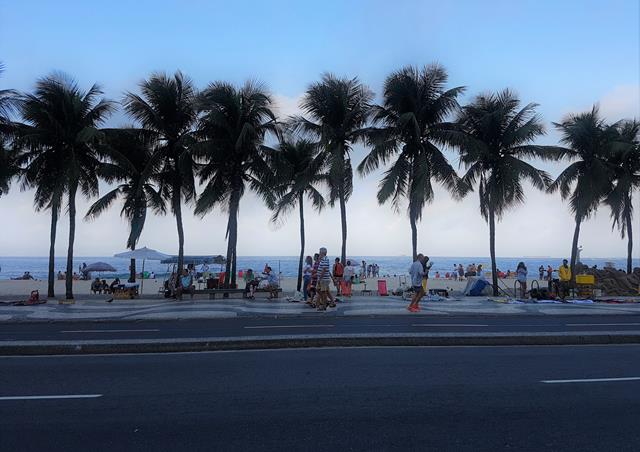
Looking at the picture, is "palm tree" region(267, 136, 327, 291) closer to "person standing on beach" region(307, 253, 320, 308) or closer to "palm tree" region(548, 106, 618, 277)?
"person standing on beach" region(307, 253, 320, 308)

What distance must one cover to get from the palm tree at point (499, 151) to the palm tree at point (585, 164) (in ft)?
3.53

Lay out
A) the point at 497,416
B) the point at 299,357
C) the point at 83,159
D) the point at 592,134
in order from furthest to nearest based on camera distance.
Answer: the point at 592,134, the point at 83,159, the point at 299,357, the point at 497,416

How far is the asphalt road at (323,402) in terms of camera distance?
5.34 m

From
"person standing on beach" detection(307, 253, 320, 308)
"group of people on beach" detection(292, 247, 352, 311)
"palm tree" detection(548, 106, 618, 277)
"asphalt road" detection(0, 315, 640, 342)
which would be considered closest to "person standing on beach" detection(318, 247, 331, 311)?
Result: "group of people on beach" detection(292, 247, 352, 311)

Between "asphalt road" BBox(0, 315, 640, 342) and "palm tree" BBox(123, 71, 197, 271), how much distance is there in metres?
11.1

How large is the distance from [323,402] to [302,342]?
14.7ft

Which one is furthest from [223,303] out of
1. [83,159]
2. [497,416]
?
[497,416]

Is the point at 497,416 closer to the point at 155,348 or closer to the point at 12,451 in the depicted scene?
the point at 12,451

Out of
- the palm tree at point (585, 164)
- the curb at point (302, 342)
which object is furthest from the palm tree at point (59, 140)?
the palm tree at point (585, 164)

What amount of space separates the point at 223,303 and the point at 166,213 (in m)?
8.64

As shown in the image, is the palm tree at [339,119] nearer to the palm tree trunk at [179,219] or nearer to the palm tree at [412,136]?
the palm tree at [412,136]

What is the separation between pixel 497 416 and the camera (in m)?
6.09

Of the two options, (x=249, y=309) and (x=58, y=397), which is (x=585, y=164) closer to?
(x=249, y=309)

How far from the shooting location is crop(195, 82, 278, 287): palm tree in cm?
2625
